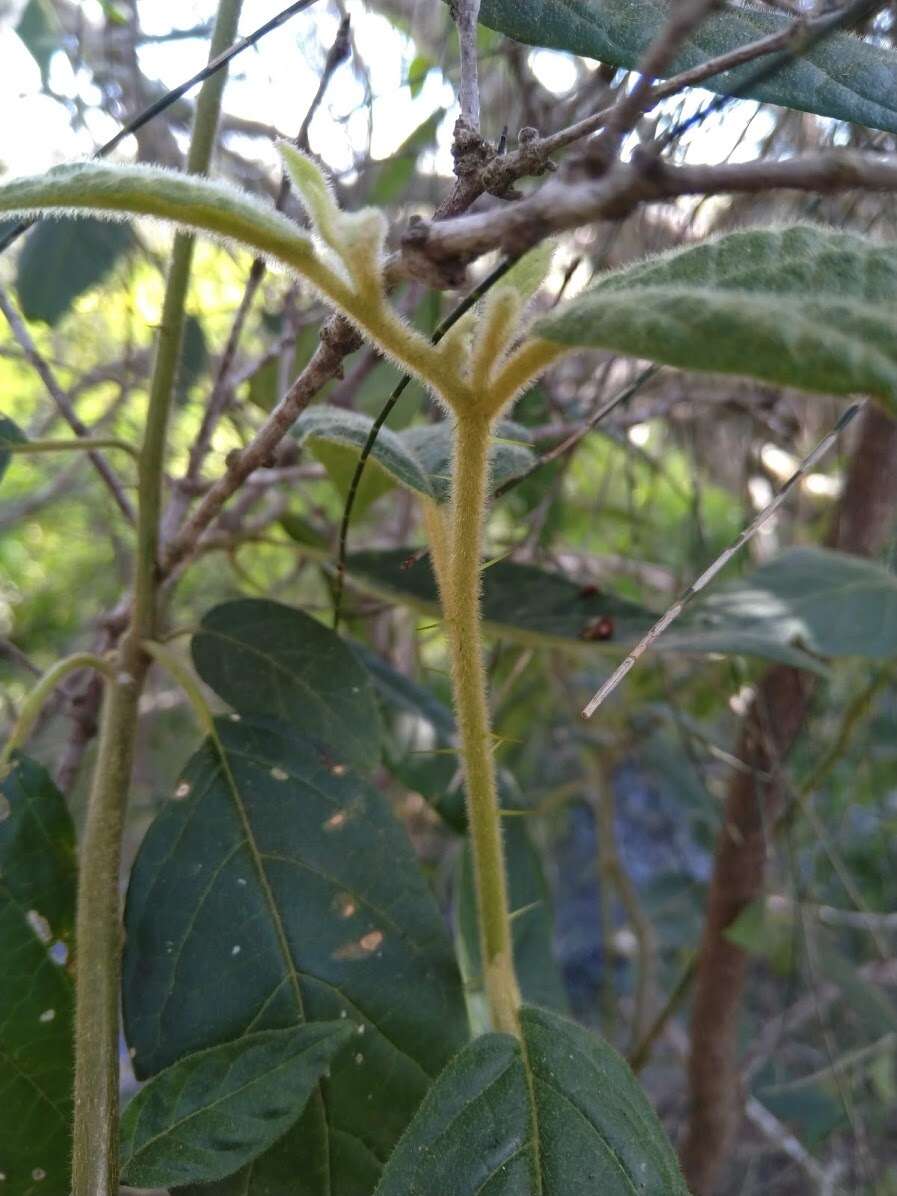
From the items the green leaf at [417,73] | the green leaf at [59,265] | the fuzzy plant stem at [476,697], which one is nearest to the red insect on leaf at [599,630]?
the fuzzy plant stem at [476,697]

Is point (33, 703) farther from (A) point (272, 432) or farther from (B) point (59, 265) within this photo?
(B) point (59, 265)

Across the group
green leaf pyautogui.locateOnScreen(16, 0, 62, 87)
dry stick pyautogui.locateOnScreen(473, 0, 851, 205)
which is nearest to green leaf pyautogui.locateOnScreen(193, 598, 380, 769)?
dry stick pyautogui.locateOnScreen(473, 0, 851, 205)

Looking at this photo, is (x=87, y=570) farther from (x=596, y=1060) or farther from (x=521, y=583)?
(x=596, y=1060)

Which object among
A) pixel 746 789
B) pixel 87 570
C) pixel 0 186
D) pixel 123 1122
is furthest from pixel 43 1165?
pixel 87 570

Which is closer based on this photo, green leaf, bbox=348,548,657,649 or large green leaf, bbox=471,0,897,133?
large green leaf, bbox=471,0,897,133

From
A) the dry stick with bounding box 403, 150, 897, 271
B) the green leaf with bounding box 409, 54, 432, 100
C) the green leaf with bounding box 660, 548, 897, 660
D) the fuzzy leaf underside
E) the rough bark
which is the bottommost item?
the rough bark

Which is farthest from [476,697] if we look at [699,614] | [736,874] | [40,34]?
[40,34]

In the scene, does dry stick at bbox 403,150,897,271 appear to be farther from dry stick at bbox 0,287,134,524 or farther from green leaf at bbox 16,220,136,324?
green leaf at bbox 16,220,136,324

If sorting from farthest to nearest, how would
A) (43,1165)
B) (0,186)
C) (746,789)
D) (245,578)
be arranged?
(746,789), (245,578), (43,1165), (0,186)
